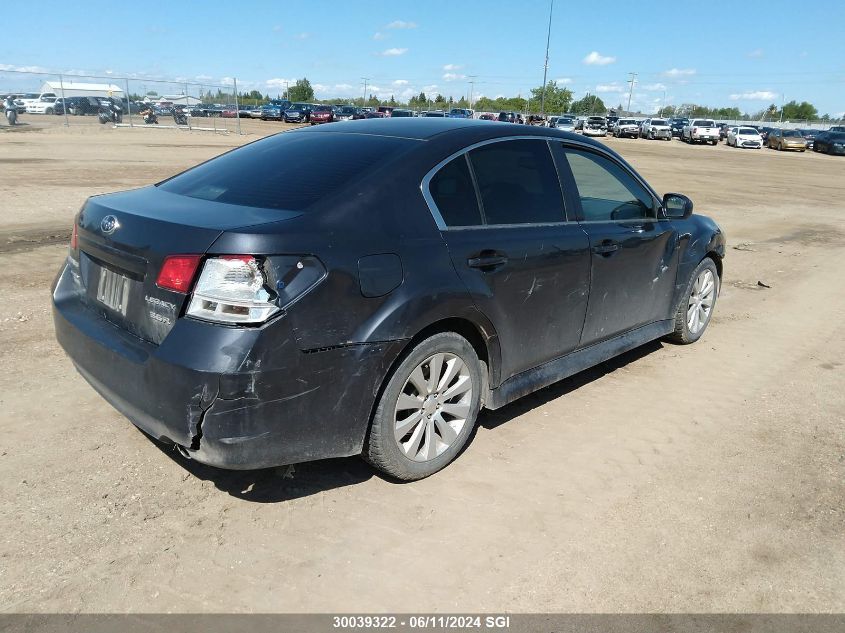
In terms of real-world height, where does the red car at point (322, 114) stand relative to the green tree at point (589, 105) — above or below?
below

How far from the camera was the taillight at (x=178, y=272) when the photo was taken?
2.68 metres

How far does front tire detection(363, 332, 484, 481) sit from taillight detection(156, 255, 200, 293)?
99 cm

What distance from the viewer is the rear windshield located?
3.10 m

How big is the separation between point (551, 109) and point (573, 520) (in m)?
113

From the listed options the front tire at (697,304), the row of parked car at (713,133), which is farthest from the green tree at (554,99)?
the front tire at (697,304)

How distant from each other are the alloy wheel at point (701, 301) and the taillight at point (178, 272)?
4.20 m

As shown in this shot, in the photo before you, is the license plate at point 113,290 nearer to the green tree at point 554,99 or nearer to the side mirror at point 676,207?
the side mirror at point 676,207

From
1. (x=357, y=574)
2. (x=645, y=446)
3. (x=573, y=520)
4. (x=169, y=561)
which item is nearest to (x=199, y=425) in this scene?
(x=169, y=561)

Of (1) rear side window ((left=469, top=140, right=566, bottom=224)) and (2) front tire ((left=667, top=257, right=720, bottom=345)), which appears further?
(2) front tire ((left=667, top=257, right=720, bottom=345))

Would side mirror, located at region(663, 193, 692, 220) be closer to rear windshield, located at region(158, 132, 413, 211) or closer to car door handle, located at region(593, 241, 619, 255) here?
car door handle, located at region(593, 241, 619, 255)

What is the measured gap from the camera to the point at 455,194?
11.3 feet

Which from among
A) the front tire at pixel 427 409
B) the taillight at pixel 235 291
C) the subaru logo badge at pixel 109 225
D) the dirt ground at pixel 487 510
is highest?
the subaru logo badge at pixel 109 225

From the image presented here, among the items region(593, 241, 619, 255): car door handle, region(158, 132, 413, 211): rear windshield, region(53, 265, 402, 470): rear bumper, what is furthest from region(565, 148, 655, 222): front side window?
region(53, 265, 402, 470): rear bumper

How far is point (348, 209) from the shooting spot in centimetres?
294
